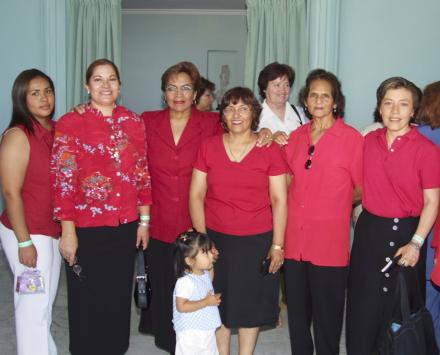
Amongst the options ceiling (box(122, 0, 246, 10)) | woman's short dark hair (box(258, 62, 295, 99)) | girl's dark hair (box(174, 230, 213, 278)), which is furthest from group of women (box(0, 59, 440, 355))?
ceiling (box(122, 0, 246, 10))

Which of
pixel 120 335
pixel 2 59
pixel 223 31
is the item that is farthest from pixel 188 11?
pixel 120 335

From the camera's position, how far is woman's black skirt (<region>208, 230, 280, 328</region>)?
2688 mm

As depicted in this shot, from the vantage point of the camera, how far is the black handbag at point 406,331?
7.53 ft

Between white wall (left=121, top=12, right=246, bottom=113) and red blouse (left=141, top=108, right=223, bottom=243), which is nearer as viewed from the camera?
red blouse (left=141, top=108, right=223, bottom=243)

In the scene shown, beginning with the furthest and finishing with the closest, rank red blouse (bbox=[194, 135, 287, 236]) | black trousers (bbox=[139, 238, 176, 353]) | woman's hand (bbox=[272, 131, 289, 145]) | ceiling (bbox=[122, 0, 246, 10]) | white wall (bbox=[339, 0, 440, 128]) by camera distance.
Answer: ceiling (bbox=[122, 0, 246, 10]) < white wall (bbox=[339, 0, 440, 128]) < black trousers (bbox=[139, 238, 176, 353]) < woman's hand (bbox=[272, 131, 289, 145]) < red blouse (bbox=[194, 135, 287, 236])

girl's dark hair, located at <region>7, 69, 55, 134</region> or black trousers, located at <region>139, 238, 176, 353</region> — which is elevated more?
girl's dark hair, located at <region>7, 69, 55, 134</region>

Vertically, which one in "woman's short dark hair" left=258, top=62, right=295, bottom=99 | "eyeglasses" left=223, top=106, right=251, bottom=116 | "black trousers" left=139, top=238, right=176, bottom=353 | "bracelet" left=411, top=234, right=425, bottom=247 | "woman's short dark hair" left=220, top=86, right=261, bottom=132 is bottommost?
"black trousers" left=139, top=238, right=176, bottom=353

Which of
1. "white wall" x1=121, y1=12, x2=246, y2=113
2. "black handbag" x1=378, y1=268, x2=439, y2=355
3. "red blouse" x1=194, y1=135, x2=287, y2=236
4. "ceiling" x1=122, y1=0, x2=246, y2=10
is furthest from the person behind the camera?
"white wall" x1=121, y1=12, x2=246, y2=113

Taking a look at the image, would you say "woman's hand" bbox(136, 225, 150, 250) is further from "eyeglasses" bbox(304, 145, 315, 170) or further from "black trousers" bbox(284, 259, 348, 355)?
"eyeglasses" bbox(304, 145, 315, 170)

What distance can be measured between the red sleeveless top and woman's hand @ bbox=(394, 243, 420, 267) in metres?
1.65

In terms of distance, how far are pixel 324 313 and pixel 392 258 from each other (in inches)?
17.4

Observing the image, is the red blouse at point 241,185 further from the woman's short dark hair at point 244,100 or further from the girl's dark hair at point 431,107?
the girl's dark hair at point 431,107

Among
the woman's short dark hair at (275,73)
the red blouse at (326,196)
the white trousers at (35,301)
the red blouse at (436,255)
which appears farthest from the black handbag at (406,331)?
the white trousers at (35,301)

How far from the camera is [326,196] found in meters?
2.58
